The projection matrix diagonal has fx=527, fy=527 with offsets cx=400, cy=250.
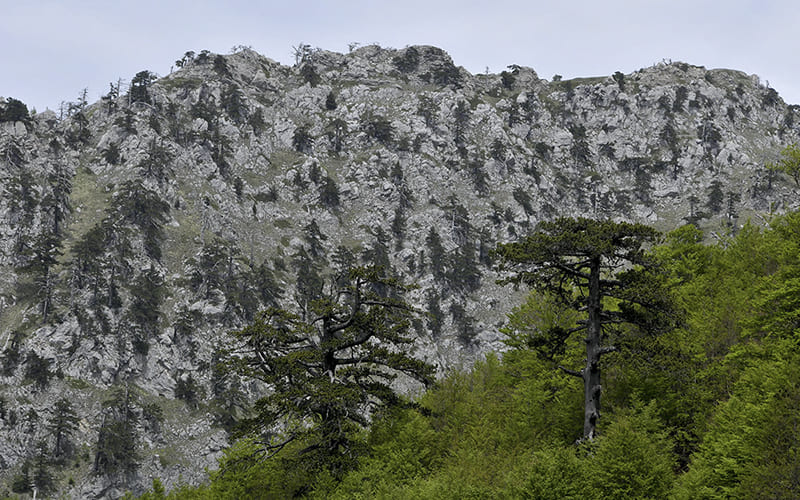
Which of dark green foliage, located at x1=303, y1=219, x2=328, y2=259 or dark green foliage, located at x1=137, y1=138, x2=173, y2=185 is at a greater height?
dark green foliage, located at x1=137, y1=138, x2=173, y2=185

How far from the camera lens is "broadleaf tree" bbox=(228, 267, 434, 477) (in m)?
22.1

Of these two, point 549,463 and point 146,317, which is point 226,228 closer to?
point 146,317

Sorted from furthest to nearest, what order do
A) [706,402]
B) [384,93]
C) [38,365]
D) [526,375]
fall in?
[384,93] → [38,365] → [526,375] → [706,402]

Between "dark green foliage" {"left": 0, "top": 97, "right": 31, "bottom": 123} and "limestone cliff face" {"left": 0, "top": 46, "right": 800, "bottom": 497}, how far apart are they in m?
1.53

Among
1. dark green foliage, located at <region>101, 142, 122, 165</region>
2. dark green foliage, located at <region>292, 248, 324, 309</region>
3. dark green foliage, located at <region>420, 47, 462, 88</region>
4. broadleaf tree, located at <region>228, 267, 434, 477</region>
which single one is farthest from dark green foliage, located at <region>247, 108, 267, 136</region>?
broadleaf tree, located at <region>228, 267, 434, 477</region>

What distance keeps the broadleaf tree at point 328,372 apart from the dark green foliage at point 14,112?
115468 mm

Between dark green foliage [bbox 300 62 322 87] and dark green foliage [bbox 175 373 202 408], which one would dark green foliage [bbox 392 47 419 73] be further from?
dark green foliage [bbox 175 373 202 408]

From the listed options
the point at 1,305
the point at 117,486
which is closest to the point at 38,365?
the point at 1,305

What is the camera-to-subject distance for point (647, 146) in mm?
161125

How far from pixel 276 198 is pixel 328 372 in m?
104

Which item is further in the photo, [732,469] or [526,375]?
[526,375]

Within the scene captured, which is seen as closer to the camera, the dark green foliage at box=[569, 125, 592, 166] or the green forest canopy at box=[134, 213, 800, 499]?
the green forest canopy at box=[134, 213, 800, 499]

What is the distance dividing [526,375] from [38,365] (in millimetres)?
67517

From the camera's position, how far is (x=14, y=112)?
11038cm
